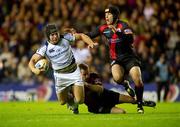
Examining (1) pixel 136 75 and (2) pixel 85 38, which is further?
(2) pixel 85 38

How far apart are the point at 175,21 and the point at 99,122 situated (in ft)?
42.6

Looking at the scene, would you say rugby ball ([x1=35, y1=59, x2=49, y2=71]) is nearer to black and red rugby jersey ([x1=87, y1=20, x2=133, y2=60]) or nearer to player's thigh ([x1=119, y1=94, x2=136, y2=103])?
black and red rugby jersey ([x1=87, y1=20, x2=133, y2=60])

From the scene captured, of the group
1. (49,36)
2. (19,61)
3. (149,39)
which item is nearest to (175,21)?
(149,39)

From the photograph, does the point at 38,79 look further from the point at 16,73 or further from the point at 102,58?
the point at 102,58

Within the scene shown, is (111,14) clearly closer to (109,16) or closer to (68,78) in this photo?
(109,16)

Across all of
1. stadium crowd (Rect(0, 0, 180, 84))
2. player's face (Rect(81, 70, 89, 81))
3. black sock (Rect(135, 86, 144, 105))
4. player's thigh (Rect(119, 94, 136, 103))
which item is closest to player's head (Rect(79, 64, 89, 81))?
player's face (Rect(81, 70, 89, 81))

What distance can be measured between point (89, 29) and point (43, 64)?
1092 cm

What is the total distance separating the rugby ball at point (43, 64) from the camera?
1446 centimetres

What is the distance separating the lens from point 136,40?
2477 centimetres

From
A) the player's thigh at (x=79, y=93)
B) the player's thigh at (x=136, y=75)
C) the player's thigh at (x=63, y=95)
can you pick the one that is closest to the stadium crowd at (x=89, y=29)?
the player's thigh at (x=63, y=95)

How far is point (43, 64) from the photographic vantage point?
14.5m

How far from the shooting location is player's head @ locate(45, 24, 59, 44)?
14.9 metres

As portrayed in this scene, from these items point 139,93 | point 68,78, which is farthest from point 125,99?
point 68,78

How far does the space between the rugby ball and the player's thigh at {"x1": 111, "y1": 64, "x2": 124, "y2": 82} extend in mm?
1599
